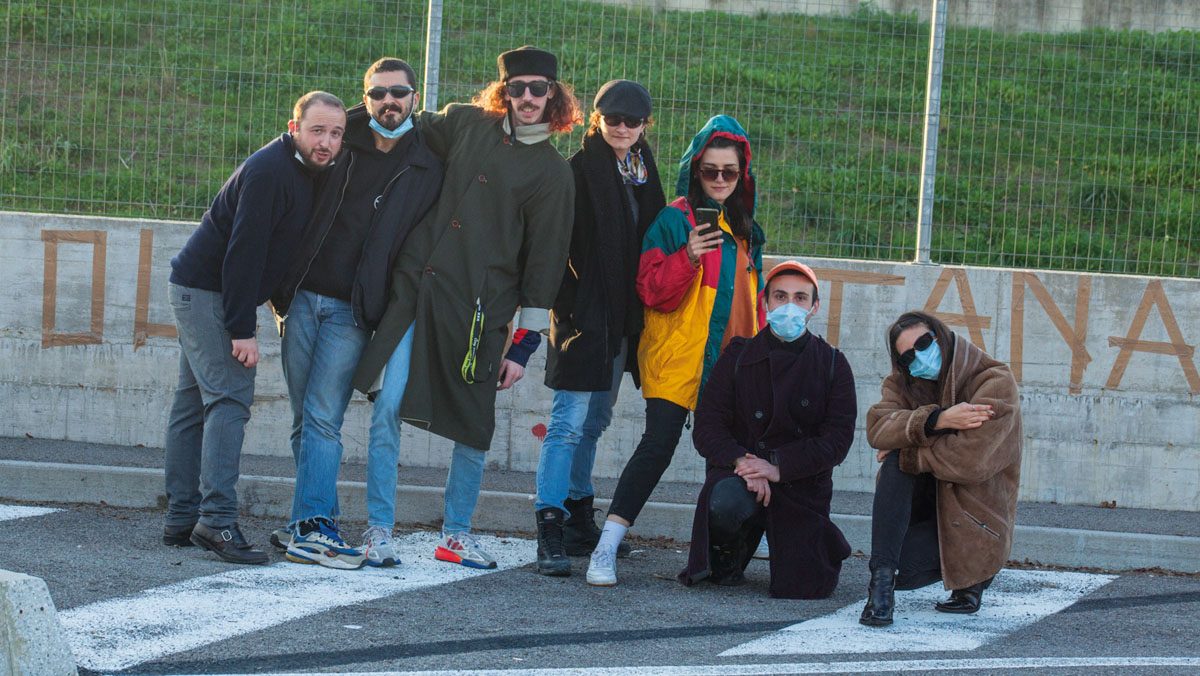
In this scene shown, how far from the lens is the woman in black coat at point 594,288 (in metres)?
6.55

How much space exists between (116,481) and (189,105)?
9.08ft

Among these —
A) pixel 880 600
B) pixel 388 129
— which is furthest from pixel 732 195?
pixel 880 600

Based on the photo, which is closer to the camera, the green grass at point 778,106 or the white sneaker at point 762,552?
the white sneaker at point 762,552

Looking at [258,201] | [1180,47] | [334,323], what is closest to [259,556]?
[334,323]

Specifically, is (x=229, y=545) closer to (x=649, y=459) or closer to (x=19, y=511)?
(x=19, y=511)

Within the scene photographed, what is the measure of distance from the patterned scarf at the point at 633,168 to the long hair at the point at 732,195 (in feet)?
0.81

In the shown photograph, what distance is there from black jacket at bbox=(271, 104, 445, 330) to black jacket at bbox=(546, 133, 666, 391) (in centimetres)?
67

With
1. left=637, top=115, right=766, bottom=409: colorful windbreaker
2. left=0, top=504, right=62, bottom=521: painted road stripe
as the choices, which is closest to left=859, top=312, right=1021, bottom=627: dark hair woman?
left=637, top=115, right=766, bottom=409: colorful windbreaker

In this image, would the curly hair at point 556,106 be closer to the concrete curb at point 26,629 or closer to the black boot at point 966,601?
the black boot at point 966,601

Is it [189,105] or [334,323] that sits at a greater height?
[189,105]

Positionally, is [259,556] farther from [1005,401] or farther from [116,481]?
[1005,401]

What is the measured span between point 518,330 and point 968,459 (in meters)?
1.95

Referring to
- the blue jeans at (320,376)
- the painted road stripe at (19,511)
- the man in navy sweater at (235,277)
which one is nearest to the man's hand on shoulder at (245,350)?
the man in navy sweater at (235,277)

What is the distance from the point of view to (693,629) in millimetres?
5531
